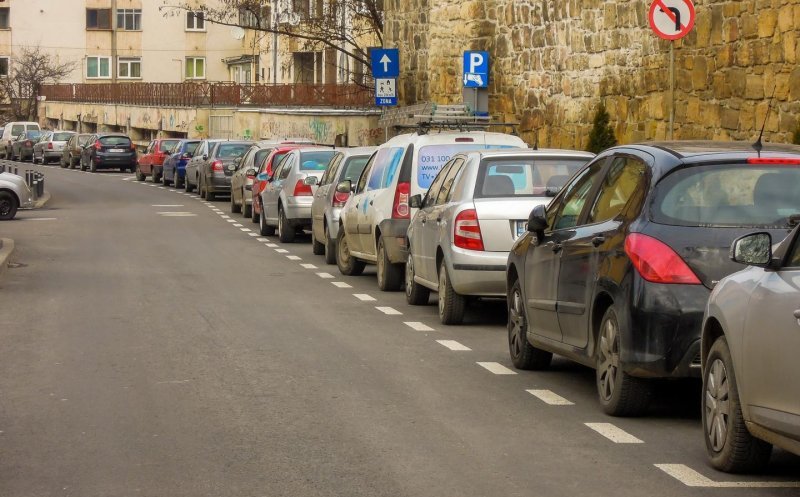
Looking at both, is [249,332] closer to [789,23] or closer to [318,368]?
[318,368]

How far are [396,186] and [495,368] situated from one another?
601cm

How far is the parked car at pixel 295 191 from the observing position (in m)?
25.7

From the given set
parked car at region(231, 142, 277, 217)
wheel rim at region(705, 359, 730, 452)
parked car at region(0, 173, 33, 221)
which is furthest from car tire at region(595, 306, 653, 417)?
parked car at region(0, 173, 33, 221)

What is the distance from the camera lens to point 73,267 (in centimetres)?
2075

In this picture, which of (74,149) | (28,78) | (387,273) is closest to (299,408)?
(387,273)

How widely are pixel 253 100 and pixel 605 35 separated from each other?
4117 cm

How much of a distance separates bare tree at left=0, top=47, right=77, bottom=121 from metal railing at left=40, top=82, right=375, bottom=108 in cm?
99

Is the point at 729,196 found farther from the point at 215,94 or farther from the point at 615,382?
the point at 215,94

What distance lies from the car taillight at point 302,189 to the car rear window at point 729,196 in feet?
55.8

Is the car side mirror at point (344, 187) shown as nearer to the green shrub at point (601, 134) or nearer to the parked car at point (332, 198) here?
the parked car at point (332, 198)

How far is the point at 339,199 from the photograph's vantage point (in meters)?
21.5

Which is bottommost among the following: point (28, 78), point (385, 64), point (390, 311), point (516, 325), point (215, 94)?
point (390, 311)

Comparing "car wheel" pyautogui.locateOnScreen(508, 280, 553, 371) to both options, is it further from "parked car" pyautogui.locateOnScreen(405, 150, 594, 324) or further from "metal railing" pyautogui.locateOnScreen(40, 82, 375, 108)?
"metal railing" pyautogui.locateOnScreen(40, 82, 375, 108)

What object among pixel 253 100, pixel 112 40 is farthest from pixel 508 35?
pixel 112 40
